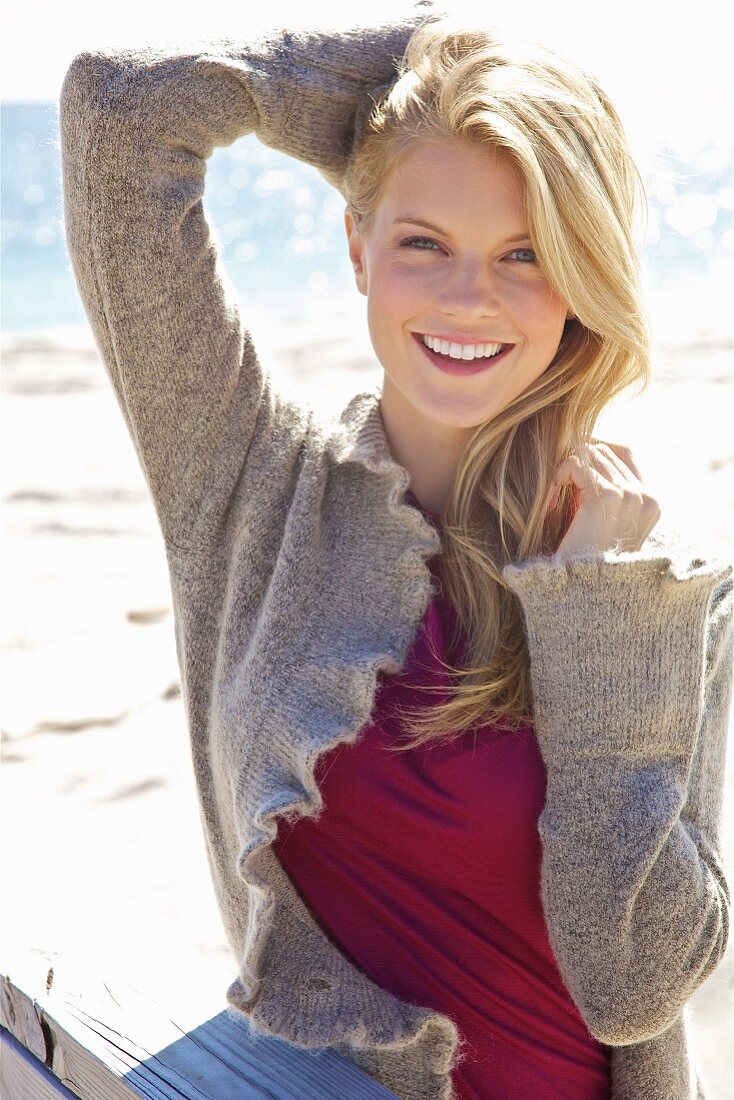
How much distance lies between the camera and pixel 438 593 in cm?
181

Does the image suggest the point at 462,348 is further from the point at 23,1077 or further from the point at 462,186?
the point at 23,1077

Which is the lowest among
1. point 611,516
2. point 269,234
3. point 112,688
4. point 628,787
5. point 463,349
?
point 112,688

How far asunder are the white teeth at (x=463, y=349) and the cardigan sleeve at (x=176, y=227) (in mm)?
304

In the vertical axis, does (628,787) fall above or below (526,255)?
below

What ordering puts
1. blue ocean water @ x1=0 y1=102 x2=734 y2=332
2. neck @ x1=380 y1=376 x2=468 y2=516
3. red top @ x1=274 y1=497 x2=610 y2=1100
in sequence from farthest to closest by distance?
blue ocean water @ x1=0 y1=102 x2=734 y2=332 < neck @ x1=380 y1=376 x2=468 y2=516 < red top @ x1=274 y1=497 x2=610 y2=1100

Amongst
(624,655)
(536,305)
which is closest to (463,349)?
(536,305)

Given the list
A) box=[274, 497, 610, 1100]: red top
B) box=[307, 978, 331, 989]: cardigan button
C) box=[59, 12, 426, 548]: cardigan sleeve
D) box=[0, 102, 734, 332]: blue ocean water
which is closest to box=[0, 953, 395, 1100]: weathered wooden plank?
box=[307, 978, 331, 989]: cardigan button

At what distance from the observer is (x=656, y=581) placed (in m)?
1.60

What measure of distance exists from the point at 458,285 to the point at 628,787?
2.47 ft

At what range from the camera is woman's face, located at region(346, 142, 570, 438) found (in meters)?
1.66

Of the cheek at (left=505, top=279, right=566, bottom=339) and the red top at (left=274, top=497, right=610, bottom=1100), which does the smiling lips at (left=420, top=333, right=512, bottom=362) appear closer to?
the cheek at (left=505, top=279, right=566, bottom=339)

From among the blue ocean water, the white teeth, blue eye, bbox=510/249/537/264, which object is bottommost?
the white teeth

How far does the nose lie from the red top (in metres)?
0.58

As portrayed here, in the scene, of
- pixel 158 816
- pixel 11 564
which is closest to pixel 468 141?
pixel 158 816
